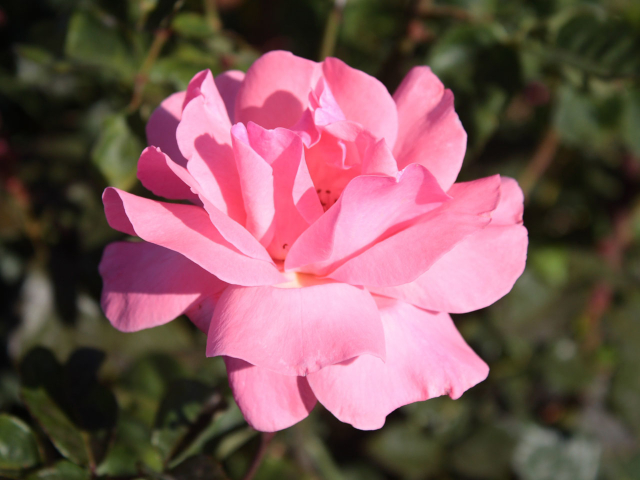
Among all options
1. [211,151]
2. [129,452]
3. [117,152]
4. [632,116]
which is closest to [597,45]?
[632,116]

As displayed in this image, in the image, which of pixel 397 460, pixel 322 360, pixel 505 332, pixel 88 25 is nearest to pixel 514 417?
pixel 505 332

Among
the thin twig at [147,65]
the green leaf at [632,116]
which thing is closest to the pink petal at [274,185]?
the thin twig at [147,65]

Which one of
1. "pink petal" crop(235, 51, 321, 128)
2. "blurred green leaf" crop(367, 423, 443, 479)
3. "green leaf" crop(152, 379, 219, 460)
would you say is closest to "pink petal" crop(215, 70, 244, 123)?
"pink petal" crop(235, 51, 321, 128)

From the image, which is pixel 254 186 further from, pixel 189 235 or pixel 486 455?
pixel 486 455

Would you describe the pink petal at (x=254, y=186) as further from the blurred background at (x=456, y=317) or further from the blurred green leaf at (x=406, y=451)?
the blurred green leaf at (x=406, y=451)

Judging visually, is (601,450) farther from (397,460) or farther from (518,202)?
(518,202)

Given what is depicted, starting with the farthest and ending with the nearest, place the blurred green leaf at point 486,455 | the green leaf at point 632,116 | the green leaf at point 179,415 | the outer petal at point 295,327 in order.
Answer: the blurred green leaf at point 486,455, the green leaf at point 632,116, the green leaf at point 179,415, the outer petal at point 295,327
